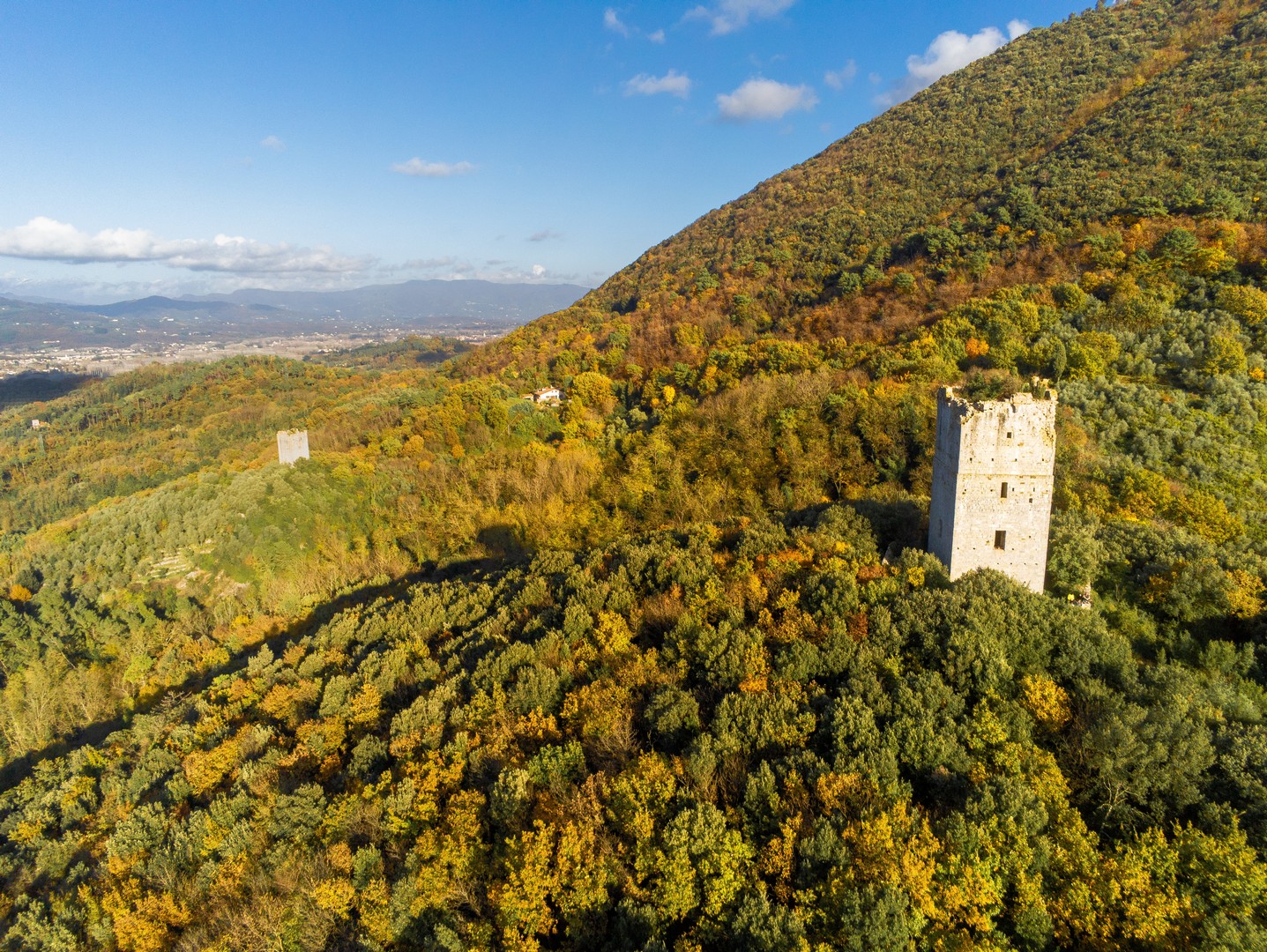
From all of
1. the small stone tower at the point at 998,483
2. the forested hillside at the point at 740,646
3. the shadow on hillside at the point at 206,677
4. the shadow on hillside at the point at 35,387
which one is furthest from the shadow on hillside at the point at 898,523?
the shadow on hillside at the point at 35,387

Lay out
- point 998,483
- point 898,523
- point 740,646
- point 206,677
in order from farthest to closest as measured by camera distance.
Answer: point 206,677, point 898,523, point 998,483, point 740,646

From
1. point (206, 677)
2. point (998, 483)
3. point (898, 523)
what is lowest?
point (206, 677)

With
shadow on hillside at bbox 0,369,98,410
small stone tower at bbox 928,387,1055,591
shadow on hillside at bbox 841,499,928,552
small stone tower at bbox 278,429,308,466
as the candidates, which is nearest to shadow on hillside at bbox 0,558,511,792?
shadow on hillside at bbox 841,499,928,552

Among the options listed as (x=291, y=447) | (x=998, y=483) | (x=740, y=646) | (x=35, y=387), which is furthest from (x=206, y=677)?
(x=35, y=387)

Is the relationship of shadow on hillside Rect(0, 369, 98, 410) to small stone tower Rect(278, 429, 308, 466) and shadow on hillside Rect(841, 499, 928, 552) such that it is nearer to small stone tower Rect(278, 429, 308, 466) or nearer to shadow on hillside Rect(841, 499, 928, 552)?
small stone tower Rect(278, 429, 308, 466)

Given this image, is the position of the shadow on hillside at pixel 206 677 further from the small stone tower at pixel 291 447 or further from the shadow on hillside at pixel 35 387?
the shadow on hillside at pixel 35 387

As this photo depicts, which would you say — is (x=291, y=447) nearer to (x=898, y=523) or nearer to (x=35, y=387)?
(x=898, y=523)
